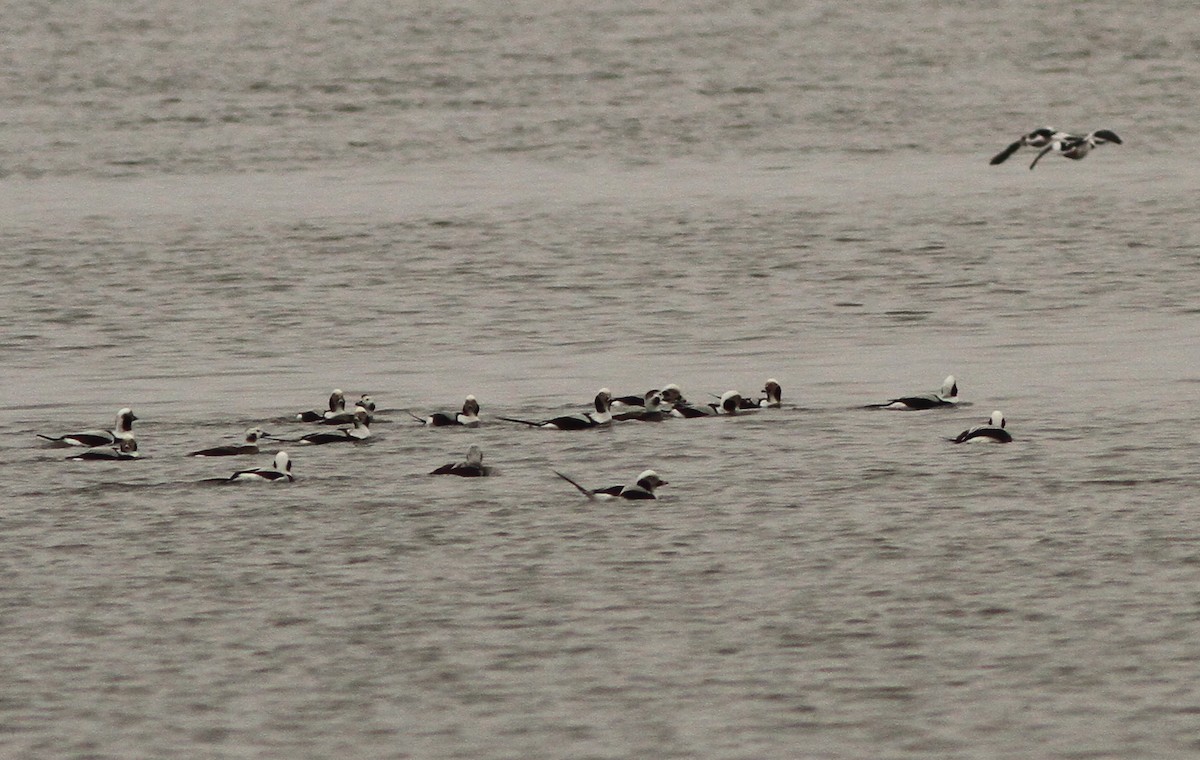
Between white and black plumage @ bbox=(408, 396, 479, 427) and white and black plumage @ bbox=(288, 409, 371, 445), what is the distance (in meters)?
0.87

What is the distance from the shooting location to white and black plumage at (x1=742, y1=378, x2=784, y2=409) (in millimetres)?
22852

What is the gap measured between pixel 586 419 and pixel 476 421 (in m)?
1.02

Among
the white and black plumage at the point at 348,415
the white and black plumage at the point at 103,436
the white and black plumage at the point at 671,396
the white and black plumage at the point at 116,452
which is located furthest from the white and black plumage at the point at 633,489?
the white and black plumage at the point at 103,436

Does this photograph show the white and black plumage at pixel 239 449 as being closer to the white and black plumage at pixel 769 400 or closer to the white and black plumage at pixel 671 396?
the white and black plumage at pixel 671 396

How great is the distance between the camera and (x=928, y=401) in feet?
75.3

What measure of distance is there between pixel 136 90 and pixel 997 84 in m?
20.0

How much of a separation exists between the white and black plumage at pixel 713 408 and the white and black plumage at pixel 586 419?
68 cm

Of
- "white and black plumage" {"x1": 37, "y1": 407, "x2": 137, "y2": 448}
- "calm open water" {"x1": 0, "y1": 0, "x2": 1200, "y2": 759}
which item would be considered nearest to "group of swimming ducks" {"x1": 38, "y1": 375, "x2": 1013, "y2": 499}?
"white and black plumage" {"x1": 37, "y1": 407, "x2": 137, "y2": 448}

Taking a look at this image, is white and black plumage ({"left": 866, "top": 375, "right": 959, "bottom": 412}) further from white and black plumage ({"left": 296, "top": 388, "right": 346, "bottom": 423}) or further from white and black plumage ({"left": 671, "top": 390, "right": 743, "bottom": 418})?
white and black plumage ({"left": 296, "top": 388, "right": 346, "bottom": 423})

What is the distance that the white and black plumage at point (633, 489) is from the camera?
1903cm

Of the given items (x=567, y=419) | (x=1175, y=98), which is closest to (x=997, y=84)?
(x=1175, y=98)

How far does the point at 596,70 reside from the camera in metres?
58.6

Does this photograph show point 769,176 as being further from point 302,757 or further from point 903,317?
point 302,757

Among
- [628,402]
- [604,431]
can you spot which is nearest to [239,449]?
[604,431]
